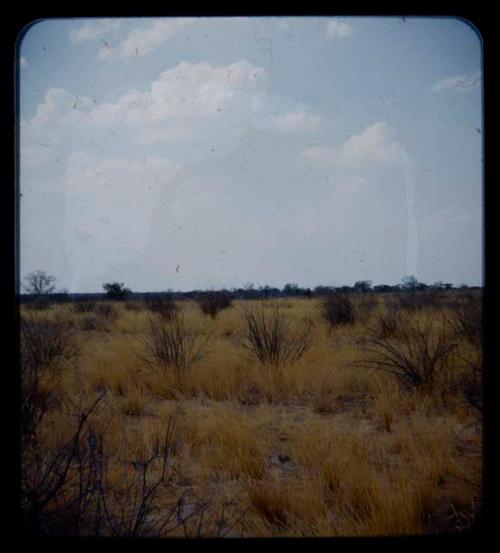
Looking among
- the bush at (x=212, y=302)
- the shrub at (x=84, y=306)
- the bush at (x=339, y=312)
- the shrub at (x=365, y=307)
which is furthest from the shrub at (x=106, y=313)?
the shrub at (x=365, y=307)

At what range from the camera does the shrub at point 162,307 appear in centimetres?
1002

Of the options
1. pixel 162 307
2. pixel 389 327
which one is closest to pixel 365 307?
pixel 389 327

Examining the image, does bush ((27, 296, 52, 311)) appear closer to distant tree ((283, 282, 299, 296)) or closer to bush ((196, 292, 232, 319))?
bush ((196, 292, 232, 319))

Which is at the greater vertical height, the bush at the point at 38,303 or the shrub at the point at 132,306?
the bush at the point at 38,303

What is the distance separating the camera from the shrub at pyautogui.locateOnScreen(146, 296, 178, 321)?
10.0 m

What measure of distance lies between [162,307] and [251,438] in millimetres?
6966

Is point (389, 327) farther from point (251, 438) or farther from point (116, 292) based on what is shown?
point (116, 292)

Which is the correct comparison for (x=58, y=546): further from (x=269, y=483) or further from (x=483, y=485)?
(x=483, y=485)

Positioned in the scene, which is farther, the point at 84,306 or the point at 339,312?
the point at 84,306

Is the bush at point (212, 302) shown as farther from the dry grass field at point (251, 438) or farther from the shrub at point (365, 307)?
the dry grass field at point (251, 438)

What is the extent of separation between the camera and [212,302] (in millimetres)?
15609

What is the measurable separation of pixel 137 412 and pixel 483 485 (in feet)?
12.1

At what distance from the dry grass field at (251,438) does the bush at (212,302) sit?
731 centimetres

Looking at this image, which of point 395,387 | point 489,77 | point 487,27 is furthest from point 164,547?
point 395,387
